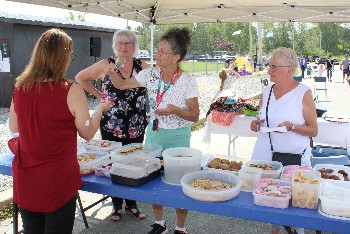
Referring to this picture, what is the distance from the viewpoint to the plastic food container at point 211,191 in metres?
1.98

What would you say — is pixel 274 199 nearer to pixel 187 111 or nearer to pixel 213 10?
pixel 187 111

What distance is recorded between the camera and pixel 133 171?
2221mm

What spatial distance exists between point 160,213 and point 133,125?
Result: 80 centimetres

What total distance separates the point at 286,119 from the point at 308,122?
158mm

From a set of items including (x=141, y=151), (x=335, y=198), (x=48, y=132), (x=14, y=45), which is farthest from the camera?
(x=14, y=45)

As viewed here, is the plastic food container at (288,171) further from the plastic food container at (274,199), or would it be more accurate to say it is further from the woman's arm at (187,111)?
the woman's arm at (187,111)

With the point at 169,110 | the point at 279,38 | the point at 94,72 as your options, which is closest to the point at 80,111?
the point at 169,110

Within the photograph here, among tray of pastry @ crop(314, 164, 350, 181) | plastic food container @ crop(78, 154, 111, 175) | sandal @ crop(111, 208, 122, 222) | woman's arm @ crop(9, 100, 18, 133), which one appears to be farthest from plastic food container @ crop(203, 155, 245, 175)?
sandal @ crop(111, 208, 122, 222)

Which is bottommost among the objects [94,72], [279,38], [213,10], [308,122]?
[308,122]

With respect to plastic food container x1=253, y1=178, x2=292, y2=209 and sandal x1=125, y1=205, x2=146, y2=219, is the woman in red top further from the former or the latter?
sandal x1=125, y1=205, x2=146, y2=219

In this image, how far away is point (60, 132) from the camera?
6.48 ft

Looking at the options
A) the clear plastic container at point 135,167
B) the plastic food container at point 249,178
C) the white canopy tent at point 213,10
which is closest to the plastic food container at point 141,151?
the clear plastic container at point 135,167

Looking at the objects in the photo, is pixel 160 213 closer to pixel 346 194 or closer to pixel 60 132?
pixel 60 132

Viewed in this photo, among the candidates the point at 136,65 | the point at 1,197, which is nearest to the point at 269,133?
the point at 136,65
